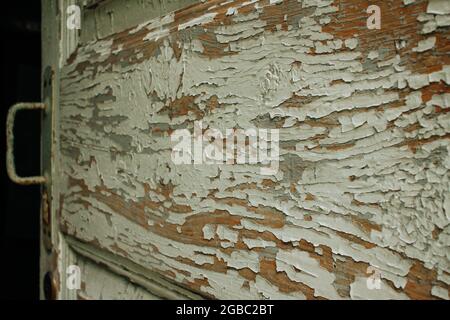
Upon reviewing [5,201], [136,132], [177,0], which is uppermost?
[177,0]

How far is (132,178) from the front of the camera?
58 cm

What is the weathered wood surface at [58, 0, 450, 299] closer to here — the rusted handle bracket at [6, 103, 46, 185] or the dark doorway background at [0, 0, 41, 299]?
the rusted handle bracket at [6, 103, 46, 185]

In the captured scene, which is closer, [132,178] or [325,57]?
[325,57]

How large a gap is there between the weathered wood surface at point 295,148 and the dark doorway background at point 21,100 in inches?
92.6

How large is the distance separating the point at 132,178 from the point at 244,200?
0.21 meters

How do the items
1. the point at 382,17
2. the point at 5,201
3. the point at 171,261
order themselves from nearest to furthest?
the point at 382,17 → the point at 171,261 → the point at 5,201

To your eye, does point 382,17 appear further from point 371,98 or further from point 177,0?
point 177,0

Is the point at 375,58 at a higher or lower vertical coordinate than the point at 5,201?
higher

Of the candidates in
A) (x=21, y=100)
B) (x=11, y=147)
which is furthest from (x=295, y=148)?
(x=21, y=100)

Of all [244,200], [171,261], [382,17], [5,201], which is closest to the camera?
[382,17]

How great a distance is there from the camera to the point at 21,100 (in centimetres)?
287

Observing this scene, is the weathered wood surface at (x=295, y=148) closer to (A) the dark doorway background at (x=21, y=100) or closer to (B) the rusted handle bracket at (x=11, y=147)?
(B) the rusted handle bracket at (x=11, y=147)

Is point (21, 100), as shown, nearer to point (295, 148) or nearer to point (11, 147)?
point (11, 147)

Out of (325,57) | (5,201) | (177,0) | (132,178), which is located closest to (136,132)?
(132,178)
